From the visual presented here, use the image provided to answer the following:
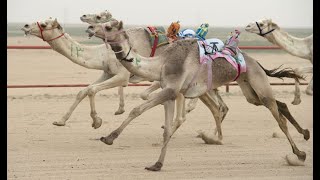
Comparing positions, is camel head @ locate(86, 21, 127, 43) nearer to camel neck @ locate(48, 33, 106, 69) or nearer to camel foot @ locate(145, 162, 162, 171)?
camel foot @ locate(145, 162, 162, 171)

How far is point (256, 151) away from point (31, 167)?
3005mm

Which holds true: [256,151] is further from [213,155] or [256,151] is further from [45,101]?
[45,101]

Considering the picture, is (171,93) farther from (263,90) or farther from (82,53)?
(82,53)

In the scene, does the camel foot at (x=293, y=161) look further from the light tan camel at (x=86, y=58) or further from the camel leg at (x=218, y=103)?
the light tan camel at (x=86, y=58)

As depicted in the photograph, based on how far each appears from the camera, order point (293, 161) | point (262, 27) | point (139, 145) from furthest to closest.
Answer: point (262, 27)
point (139, 145)
point (293, 161)

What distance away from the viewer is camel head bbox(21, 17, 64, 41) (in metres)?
12.5

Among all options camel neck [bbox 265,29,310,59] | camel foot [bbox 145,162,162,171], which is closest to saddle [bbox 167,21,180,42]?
camel foot [bbox 145,162,162,171]

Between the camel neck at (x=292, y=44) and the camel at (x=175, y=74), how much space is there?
4.86 meters

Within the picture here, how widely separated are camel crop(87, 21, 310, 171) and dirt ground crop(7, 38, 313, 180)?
442 millimetres

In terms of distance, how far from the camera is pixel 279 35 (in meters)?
15.8

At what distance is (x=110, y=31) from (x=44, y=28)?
8.95 ft

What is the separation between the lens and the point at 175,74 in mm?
10211

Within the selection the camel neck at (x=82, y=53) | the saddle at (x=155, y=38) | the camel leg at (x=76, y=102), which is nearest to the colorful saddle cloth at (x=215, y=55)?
the saddle at (x=155, y=38)

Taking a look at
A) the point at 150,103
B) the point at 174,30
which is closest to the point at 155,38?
the point at 174,30
